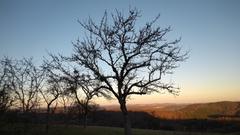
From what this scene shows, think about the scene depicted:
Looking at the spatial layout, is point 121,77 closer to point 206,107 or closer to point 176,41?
point 176,41

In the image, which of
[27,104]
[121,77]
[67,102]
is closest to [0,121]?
[121,77]

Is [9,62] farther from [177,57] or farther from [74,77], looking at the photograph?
[177,57]

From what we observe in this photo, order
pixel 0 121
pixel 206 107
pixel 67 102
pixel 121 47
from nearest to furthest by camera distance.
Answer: pixel 0 121
pixel 121 47
pixel 67 102
pixel 206 107

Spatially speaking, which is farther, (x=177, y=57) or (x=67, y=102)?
(x=67, y=102)

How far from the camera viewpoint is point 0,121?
60.1ft

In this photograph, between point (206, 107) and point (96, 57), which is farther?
point (206, 107)

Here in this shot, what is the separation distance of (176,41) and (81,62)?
26.3 feet

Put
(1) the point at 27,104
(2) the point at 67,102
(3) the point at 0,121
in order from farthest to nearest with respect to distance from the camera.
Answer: (2) the point at 67,102 < (1) the point at 27,104 < (3) the point at 0,121

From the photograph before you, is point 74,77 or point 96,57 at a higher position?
point 96,57

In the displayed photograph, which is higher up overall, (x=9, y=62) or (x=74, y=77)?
(x=9, y=62)

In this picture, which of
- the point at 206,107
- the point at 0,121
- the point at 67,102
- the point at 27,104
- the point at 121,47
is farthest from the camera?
the point at 206,107

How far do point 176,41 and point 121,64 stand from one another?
486cm

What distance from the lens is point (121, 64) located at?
24.4 meters

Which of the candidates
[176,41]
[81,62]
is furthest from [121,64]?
[176,41]
